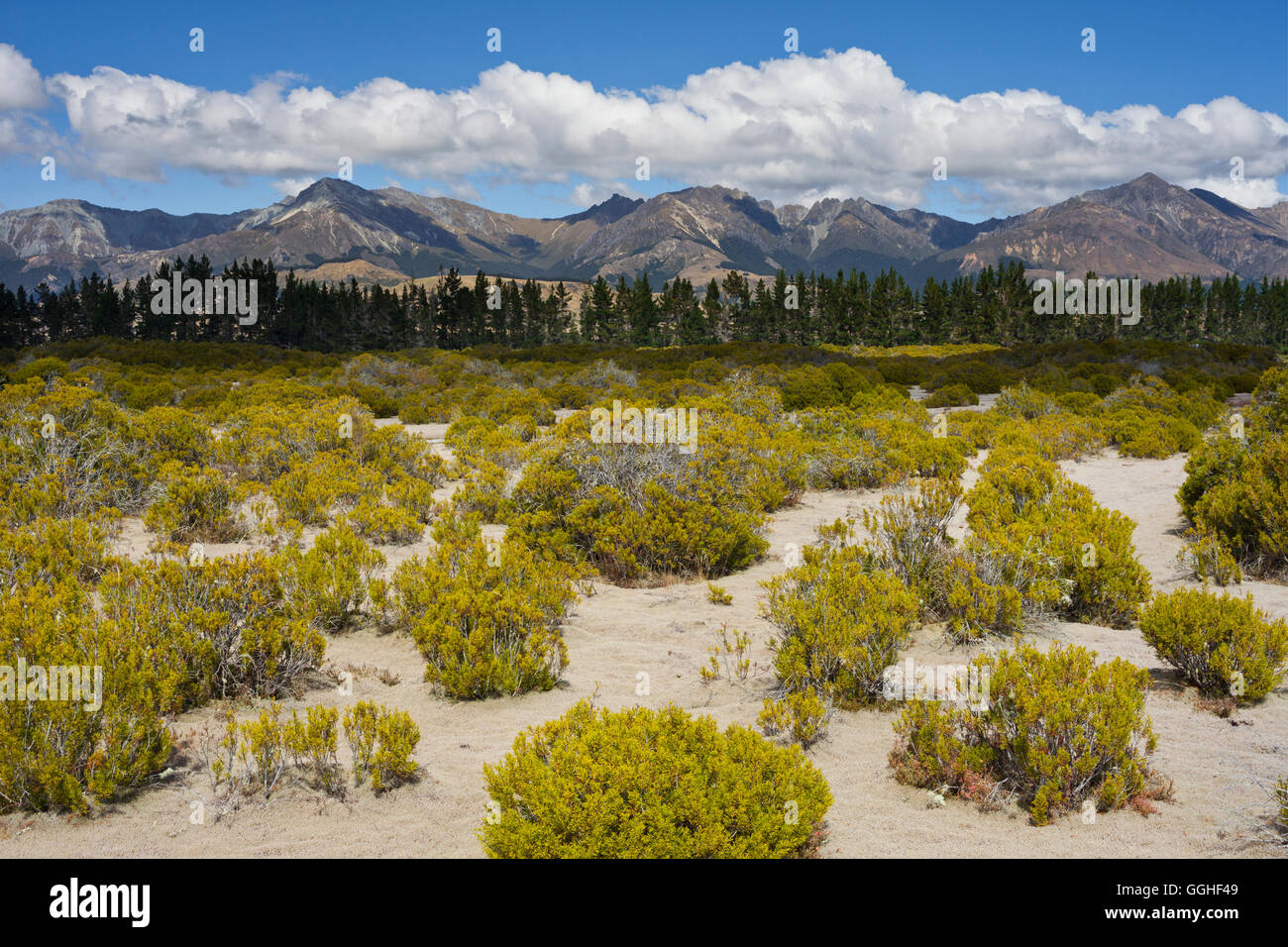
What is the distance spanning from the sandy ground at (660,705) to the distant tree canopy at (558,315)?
56.4 metres

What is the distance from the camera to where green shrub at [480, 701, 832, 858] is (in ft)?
10.9

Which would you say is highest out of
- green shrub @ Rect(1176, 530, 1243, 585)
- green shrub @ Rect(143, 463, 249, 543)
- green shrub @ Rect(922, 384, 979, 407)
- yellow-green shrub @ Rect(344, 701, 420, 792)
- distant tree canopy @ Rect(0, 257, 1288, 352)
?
distant tree canopy @ Rect(0, 257, 1288, 352)

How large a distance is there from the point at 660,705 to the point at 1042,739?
98.6 inches

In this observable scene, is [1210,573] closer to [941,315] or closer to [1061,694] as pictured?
[1061,694]

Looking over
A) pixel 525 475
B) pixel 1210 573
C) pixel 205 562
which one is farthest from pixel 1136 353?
pixel 205 562

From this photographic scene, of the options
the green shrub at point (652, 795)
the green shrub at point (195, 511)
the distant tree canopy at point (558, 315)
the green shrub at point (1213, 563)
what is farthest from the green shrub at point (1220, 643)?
the distant tree canopy at point (558, 315)

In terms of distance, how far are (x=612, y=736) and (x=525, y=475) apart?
6.80 m

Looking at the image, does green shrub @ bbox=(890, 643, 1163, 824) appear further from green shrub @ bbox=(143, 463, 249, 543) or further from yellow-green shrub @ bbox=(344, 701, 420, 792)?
green shrub @ bbox=(143, 463, 249, 543)

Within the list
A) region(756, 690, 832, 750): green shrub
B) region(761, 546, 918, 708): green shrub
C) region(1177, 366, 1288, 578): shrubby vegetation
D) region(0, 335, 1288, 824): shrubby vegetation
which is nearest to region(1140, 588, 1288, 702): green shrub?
region(0, 335, 1288, 824): shrubby vegetation

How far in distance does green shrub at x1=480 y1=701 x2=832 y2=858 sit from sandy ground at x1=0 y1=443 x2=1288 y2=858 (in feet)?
1.53

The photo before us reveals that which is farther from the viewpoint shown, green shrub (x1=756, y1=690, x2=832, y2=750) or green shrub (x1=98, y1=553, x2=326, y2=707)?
green shrub (x1=98, y1=553, x2=326, y2=707)

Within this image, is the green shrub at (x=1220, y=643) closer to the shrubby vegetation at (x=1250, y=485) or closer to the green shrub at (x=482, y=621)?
the shrubby vegetation at (x=1250, y=485)
